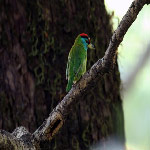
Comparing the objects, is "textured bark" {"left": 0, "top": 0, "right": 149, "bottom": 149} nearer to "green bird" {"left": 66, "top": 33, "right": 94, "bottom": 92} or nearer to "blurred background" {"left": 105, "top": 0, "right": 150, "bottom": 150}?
"green bird" {"left": 66, "top": 33, "right": 94, "bottom": 92}

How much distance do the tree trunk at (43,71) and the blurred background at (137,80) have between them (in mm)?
1476

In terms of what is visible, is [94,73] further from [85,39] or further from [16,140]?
[85,39]

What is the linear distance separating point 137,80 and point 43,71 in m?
2.68

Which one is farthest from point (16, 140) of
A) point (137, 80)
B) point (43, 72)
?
point (137, 80)

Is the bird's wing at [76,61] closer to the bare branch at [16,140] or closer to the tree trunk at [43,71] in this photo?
the tree trunk at [43,71]

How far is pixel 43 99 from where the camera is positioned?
3.29m

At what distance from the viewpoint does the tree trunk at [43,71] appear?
326 centimetres

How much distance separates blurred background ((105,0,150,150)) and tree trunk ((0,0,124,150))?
148 centimetres

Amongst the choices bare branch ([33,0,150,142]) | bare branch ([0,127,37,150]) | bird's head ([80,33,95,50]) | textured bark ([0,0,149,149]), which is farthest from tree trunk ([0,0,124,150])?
bare branch ([33,0,150,142])

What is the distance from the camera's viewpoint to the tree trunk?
3.26 metres

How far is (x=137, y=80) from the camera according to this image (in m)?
5.75

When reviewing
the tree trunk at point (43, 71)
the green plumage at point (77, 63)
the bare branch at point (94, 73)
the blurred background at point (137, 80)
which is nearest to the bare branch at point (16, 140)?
the bare branch at point (94, 73)

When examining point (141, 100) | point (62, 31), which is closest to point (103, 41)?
point (62, 31)

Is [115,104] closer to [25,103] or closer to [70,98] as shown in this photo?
[25,103]
